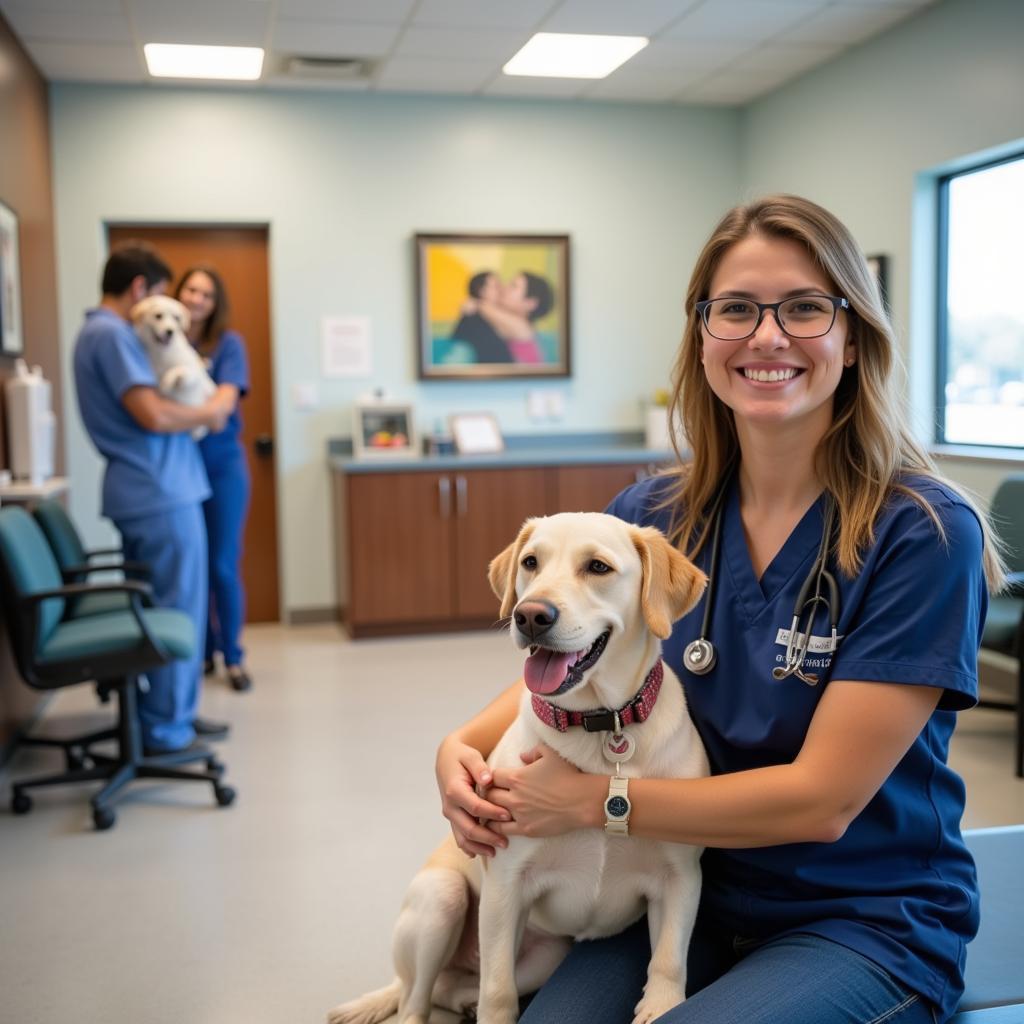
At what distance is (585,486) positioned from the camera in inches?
219

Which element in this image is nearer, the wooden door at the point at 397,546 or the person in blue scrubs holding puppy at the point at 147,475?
the person in blue scrubs holding puppy at the point at 147,475

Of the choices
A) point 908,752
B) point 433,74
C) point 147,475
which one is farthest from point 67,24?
→ point 908,752

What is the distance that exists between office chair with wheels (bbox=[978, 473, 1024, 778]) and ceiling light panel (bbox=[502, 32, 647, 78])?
252 cm

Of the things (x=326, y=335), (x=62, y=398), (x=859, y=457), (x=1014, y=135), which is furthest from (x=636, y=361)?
(x=859, y=457)

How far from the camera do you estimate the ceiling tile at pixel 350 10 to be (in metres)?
4.23

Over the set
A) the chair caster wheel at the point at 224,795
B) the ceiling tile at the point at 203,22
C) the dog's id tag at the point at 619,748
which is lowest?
the chair caster wheel at the point at 224,795

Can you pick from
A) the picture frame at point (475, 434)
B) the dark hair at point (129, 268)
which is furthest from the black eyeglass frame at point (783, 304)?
the picture frame at point (475, 434)

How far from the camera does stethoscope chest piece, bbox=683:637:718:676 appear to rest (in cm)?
151

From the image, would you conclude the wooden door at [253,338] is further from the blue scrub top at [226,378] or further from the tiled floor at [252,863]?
the tiled floor at [252,863]

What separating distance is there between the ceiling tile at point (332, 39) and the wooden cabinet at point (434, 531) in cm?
192

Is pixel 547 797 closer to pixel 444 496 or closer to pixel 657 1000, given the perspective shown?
pixel 657 1000

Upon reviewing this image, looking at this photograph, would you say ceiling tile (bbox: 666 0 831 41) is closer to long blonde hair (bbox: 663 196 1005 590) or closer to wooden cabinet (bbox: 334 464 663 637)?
wooden cabinet (bbox: 334 464 663 637)

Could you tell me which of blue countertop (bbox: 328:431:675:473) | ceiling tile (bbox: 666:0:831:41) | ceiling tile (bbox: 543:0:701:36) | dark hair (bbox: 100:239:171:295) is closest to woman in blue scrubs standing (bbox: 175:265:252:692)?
dark hair (bbox: 100:239:171:295)

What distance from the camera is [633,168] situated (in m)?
6.04
